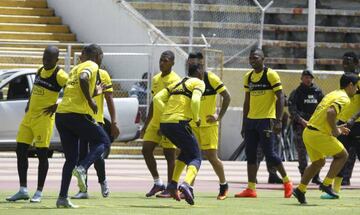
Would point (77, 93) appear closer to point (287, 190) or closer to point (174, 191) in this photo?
point (174, 191)

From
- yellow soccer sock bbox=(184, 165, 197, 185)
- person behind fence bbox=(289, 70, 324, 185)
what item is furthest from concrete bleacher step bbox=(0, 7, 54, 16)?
yellow soccer sock bbox=(184, 165, 197, 185)

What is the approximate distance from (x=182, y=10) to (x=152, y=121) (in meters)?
12.6

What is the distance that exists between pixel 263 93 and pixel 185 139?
258cm

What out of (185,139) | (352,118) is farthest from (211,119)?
(352,118)

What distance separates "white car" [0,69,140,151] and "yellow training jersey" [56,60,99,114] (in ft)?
34.2

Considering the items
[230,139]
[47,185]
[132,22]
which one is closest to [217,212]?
[47,185]

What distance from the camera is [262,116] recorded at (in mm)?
17781

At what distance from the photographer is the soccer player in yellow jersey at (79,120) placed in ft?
49.6

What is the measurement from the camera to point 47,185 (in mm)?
19359

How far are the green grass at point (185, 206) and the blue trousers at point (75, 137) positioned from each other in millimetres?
515

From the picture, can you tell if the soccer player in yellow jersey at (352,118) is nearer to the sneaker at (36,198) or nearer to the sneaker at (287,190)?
the sneaker at (287,190)

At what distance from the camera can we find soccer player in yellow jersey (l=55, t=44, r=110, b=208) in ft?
49.6

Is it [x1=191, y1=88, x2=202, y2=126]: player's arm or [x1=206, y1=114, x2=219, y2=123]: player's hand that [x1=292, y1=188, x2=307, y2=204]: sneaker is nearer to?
[x1=191, y1=88, x2=202, y2=126]: player's arm

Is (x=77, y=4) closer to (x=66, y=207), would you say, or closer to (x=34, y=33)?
(x=34, y=33)
